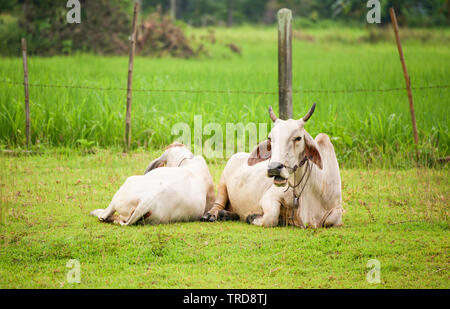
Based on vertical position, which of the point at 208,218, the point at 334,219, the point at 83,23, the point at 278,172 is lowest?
the point at 208,218

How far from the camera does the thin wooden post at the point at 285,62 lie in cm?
710

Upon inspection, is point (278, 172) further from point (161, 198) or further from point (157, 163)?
point (157, 163)

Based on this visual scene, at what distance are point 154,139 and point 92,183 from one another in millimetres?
1767

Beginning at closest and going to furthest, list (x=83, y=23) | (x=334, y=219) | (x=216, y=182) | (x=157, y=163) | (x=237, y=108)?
1. (x=334, y=219)
2. (x=157, y=163)
3. (x=216, y=182)
4. (x=237, y=108)
5. (x=83, y=23)

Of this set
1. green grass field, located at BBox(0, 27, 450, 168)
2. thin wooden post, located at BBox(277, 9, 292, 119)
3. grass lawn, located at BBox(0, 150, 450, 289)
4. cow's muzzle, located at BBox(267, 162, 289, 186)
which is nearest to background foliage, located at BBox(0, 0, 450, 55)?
green grass field, located at BBox(0, 27, 450, 168)

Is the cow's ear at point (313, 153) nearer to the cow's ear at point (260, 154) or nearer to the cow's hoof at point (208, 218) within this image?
the cow's ear at point (260, 154)

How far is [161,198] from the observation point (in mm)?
5098

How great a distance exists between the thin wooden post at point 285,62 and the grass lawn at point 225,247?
126 centimetres

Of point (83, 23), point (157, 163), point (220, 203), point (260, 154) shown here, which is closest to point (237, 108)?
point (157, 163)

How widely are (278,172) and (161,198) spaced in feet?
3.54

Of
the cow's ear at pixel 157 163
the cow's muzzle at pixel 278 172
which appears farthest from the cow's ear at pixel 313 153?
the cow's ear at pixel 157 163

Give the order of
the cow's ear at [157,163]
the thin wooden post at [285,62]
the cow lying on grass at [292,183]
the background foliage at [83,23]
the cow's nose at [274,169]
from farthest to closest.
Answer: the background foliage at [83,23] → the thin wooden post at [285,62] → the cow's ear at [157,163] → the cow lying on grass at [292,183] → the cow's nose at [274,169]
